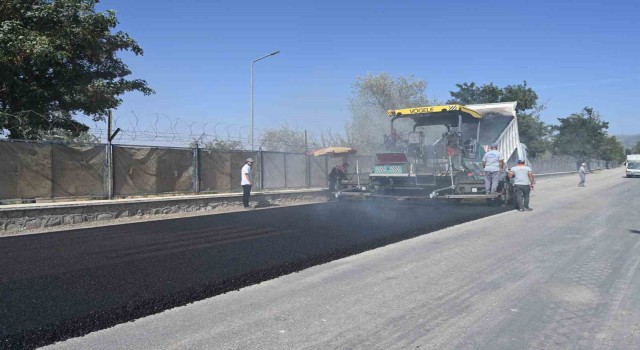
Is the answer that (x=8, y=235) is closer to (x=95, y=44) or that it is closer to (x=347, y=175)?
(x=95, y=44)

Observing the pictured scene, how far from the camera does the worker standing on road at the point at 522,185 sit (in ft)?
38.3

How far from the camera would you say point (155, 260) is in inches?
239

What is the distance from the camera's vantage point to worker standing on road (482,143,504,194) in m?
11.2

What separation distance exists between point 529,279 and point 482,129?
9192 millimetres

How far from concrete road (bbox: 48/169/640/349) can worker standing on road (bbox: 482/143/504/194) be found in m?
4.37

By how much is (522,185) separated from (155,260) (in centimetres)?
923

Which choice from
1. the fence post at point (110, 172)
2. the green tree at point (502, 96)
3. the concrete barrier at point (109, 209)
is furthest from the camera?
the green tree at point (502, 96)

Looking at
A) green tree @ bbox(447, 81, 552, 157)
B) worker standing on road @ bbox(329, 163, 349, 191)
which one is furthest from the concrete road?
green tree @ bbox(447, 81, 552, 157)

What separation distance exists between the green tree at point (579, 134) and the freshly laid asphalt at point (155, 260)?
48.2 metres

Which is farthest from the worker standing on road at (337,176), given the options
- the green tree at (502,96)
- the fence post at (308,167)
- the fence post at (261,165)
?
the green tree at (502,96)

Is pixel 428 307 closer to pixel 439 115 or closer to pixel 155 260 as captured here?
pixel 155 260

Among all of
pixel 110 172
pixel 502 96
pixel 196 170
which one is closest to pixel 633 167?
pixel 502 96

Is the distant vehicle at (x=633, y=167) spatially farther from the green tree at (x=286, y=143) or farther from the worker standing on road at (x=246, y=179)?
the worker standing on road at (x=246, y=179)

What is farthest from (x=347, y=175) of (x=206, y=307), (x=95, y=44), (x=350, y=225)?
(x=206, y=307)
